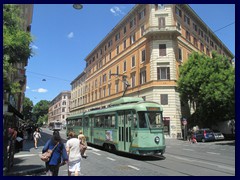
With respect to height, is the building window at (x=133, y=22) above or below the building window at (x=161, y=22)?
above

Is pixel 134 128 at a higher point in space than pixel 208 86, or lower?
lower

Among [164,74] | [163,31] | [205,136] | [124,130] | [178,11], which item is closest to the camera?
[124,130]

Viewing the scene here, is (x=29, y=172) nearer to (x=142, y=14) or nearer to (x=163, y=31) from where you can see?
(x=163, y=31)

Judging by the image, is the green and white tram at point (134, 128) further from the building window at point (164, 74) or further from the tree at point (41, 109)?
the tree at point (41, 109)

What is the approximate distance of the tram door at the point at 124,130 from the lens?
52.0 feet

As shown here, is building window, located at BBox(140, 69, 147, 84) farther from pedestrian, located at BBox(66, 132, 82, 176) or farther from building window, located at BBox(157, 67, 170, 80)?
pedestrian, located at BBox(66, 132, 82, 176)

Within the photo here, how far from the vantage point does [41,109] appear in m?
115

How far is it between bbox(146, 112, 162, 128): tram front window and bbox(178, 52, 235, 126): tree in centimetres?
1824

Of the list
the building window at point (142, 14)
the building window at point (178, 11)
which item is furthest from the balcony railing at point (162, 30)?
the building window at point (178, 11)

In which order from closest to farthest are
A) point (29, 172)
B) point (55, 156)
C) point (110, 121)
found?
1. point (55, 156)
2. point (29, 172)
3. point (110, 121)

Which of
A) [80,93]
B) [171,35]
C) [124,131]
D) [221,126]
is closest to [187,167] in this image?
[124,131]

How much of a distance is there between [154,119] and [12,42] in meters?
8.31

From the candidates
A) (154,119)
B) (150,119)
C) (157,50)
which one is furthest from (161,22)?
(150,119)

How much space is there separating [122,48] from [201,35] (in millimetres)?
13576
